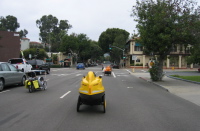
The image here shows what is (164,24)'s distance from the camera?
55.2ft

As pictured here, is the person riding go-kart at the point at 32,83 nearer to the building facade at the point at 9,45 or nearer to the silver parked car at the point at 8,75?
the silver parked car at the point at 8,75

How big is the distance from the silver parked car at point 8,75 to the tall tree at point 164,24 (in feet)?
33.1

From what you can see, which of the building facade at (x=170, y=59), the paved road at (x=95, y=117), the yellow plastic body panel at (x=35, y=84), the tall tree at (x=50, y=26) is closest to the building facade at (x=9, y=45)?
the building facade at (x=170, y=59)

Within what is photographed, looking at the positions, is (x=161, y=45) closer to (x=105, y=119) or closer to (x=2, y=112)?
(x=105, y=119)

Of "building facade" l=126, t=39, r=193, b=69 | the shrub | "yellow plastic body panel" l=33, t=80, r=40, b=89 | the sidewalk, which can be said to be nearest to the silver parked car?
"yellow plastic body panel" l=33, t=80, r=40, b=89

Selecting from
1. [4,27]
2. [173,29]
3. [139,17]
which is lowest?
[173,29]

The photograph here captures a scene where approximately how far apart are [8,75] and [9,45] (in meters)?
28.3

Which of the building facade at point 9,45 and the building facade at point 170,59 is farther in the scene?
the building facade at point 170,59

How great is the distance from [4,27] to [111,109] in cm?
8569

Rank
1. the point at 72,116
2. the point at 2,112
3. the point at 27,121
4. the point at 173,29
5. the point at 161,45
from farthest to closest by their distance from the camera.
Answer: the point at 161,45
the point at 173,29
the point at 2,112
the point at 72,116
the point at 27,121

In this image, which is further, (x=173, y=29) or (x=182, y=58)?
(x=182, y=58)

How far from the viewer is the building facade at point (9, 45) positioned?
38.1 metres

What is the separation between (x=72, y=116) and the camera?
22.2ft

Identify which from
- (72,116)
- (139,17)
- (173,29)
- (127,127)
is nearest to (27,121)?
(72,116)
